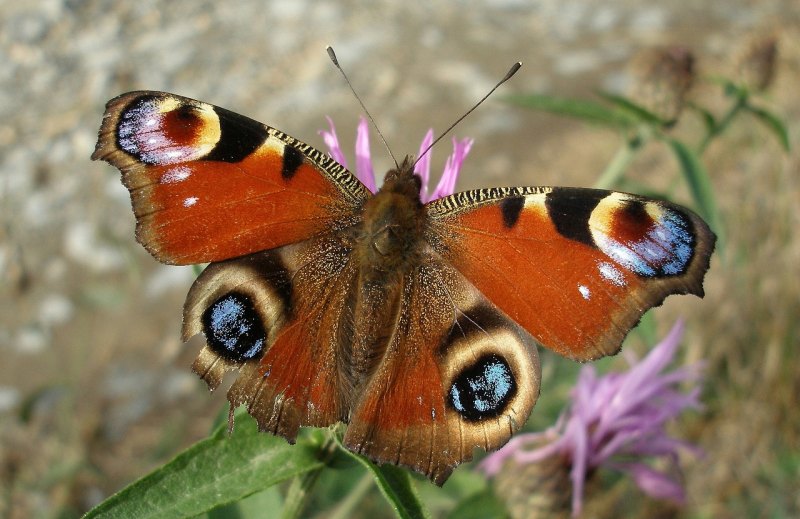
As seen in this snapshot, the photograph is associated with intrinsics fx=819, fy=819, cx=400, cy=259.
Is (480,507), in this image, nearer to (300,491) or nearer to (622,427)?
(622,427)

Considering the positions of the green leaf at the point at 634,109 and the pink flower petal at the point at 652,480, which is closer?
the pink flower petal at the point at 652,480

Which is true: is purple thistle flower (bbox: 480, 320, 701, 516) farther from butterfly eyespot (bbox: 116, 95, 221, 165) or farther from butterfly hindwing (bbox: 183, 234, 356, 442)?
butterfly eyespot (bbox: 116, 95, 221, 165)

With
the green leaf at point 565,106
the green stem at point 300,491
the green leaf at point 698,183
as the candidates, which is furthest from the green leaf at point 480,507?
the green leaf at point 565,106

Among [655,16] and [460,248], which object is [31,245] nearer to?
[460,248]

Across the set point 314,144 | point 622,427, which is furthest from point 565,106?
point 314,144

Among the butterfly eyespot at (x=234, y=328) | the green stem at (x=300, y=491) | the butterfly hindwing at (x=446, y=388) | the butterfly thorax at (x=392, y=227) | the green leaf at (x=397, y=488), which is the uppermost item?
the butterfly thorax at (x=392, y=227)

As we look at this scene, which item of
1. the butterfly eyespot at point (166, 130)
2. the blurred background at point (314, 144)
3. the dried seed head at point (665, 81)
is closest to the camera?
the butterfly eyespot at point (166, 130)

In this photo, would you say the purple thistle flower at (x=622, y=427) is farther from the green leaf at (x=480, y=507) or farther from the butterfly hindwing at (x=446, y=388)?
the butterfly hindwing at (x=446, y=388)
